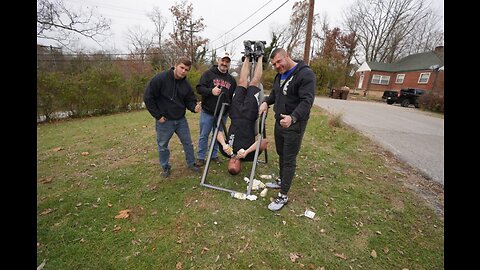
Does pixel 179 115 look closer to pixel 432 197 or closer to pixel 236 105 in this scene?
pixel 236 105

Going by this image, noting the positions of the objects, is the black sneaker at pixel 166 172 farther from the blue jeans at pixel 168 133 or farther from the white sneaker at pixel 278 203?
the white sneaker at pixel 278 203

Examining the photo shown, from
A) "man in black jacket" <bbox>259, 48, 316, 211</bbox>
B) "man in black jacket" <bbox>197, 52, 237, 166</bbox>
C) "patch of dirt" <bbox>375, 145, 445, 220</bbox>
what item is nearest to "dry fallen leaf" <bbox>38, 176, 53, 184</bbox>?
"man in black jacket" <bbox>197, 52, 237, 166</bbox>

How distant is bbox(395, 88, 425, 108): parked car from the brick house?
30.2 feet

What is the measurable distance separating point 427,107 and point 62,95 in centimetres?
2227

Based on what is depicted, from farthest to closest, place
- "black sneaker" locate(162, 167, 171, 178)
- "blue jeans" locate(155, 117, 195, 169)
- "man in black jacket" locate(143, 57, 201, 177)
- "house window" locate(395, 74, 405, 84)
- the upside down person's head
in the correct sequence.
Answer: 1. "house window" locate(395, 74, 405, 84)
2. "black sneaker" locate(162, 167, 171, 178)
3. the upside down person's head
4. "blue jeans" locate(155, 117, 195, 169)
5. "man in black jacket" locate(143, 57, 201, 177)

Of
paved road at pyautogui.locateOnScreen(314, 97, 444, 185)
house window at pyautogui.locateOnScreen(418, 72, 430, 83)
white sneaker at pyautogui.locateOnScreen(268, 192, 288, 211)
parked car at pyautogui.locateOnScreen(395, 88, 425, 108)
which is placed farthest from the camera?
house window at pyautogui.locateOnScreen(418, 72, 430, 83)

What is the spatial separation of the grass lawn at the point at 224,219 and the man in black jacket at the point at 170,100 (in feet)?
2.94

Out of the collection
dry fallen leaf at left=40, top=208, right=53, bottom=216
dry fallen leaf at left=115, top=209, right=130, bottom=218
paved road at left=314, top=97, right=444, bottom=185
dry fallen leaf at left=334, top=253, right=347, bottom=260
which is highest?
paved road at left=314, top=97, right=444, bottom=185

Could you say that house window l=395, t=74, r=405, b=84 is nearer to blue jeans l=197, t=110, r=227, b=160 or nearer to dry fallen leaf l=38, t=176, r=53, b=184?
blue jeans l=197, t=110, r=227, b=160

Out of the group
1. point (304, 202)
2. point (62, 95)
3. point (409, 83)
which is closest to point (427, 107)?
point (409, 83)

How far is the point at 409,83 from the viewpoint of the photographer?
2723 cm

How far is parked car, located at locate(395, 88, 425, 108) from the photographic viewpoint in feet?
59.1

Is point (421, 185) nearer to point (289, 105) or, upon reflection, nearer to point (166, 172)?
point (289, 105)

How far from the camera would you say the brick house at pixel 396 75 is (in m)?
25.7
